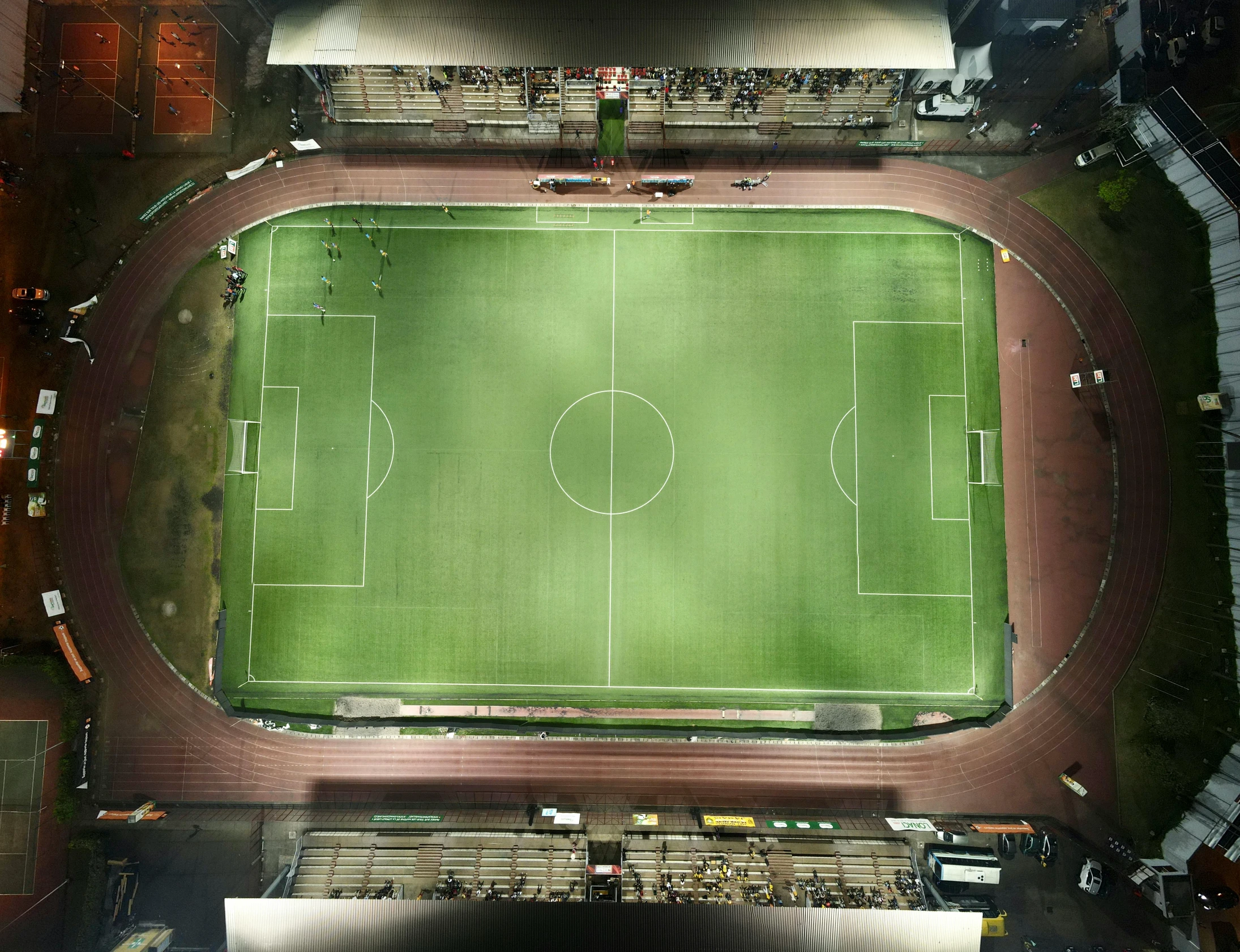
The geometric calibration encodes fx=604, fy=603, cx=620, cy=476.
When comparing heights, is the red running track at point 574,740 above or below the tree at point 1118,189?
below

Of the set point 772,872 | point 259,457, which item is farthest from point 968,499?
point 259,457

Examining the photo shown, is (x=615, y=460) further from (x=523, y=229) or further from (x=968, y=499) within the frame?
(x=968, y=499)

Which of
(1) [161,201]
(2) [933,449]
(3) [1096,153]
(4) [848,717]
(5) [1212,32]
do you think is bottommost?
(4) [848,717]

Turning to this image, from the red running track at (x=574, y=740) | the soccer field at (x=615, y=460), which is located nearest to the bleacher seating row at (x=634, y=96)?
the red running track at (x=574, y=740)

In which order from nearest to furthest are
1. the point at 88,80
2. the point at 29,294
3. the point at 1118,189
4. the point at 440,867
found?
the point at 440,867 → the point at 1118,189 → the point at 29,294 → the point at 88,80

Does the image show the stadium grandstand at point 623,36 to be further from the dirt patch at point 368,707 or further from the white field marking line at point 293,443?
the dirt patch at point 368,707

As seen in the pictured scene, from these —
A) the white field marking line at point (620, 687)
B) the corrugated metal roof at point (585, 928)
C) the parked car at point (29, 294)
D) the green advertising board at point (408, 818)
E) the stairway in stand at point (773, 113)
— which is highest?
the stairway in stand at point (773, 113)

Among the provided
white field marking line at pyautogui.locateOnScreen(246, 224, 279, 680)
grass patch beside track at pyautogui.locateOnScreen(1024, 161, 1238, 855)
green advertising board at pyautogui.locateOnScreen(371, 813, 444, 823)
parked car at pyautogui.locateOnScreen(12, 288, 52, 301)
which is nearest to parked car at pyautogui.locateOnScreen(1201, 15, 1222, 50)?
grass patch beside track at pyautogui.locateOnScreen(1024, 161, 1238, 855)
